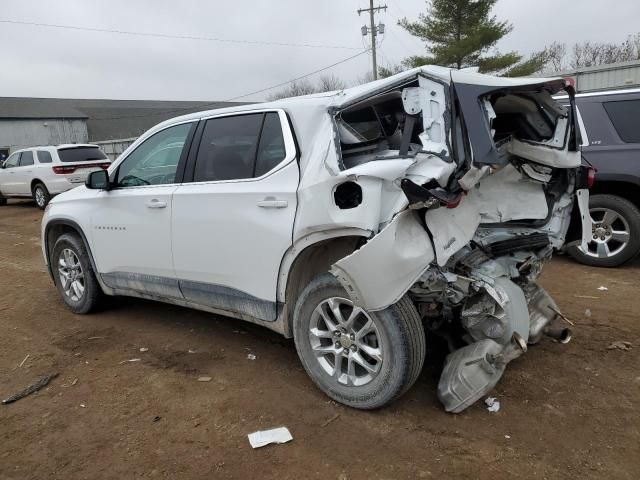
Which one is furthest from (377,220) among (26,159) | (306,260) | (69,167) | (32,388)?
(26,159)

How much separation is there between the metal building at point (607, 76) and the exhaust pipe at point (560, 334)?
10.0 meters

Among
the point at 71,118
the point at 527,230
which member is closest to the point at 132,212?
the point at 527,230

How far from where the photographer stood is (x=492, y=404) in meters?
3.12

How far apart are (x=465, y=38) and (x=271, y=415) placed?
88.9 feet

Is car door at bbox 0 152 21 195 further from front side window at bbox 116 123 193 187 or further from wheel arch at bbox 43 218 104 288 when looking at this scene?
front side window at bbox 116 123 193 187

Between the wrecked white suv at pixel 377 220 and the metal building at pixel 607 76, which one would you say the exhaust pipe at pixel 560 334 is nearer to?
the wrecked white suv at pixel 377 220

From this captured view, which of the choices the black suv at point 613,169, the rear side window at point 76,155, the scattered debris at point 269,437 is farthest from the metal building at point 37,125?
the scattered debris at point 269,437

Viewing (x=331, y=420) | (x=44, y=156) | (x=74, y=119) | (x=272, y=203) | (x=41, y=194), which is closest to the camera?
(x=331, y=420)

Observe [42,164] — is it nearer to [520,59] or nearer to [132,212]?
[132,212]

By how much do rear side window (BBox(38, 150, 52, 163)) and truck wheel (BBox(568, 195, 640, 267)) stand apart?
13.6m

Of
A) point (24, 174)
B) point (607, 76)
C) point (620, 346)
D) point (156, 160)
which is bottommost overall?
point (620, 346)

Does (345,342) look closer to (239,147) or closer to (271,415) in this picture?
(271,415)

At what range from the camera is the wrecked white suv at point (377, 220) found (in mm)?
2721

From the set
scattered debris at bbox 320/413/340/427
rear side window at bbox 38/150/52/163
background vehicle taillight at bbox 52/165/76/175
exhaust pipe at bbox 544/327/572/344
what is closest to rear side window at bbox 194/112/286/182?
scattered debris at bbox 320/413/340/427
